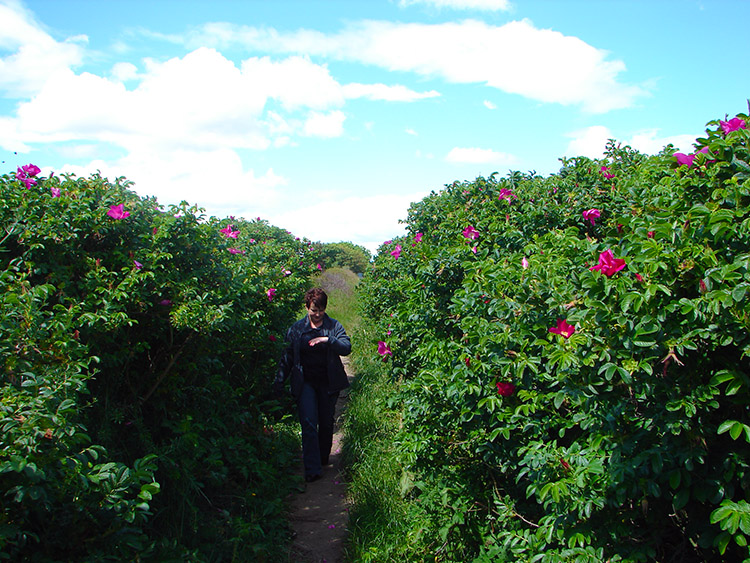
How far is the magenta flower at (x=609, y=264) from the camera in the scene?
1.80 m

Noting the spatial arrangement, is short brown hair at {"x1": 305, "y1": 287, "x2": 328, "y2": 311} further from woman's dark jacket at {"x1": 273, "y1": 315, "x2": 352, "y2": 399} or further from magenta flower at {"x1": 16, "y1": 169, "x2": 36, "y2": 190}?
magenta flower at {"x1": 16, "y1": 169, "x2": 36, "y2": 190}

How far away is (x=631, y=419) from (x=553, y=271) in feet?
2.29

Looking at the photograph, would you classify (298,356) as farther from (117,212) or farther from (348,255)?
(348,255)

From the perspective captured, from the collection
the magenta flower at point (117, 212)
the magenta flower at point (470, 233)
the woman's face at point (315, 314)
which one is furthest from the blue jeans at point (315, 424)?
the magenta flower at point (117, 212)

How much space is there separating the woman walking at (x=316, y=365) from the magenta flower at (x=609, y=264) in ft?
11.2

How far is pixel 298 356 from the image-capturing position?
16.8ft

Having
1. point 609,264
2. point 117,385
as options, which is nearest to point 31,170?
point 117,385

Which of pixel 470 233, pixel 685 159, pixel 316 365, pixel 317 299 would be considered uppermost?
pixel 470 233

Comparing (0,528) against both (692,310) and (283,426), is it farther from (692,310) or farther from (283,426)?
(283,426)

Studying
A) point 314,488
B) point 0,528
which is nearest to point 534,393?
point 0,528

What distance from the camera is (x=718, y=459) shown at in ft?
5.61

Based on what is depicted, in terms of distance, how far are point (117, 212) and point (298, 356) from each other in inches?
96.5

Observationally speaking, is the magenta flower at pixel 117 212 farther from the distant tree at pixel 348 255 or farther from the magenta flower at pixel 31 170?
the distant tree at pixel 348 255

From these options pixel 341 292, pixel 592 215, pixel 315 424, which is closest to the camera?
pixel 592 215
